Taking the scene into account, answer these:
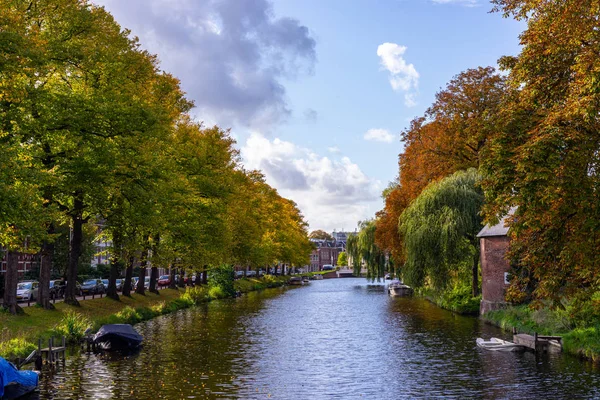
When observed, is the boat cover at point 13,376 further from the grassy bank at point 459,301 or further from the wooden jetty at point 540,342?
the grassy bank at point 459,301

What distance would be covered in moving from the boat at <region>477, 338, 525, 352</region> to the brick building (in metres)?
10.3

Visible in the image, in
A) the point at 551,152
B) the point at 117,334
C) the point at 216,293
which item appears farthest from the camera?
the point at 216,293

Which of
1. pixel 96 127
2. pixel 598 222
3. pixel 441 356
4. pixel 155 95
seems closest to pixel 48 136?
pixel 96 127

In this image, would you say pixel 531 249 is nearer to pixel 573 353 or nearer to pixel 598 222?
pixel 598 222

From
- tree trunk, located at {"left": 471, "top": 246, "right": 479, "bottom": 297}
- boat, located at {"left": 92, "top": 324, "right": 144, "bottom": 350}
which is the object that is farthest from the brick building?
boat, located at {"left": 92, "top": 324, "right": 144, "bottom": 350}

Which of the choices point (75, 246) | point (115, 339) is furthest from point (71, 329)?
point (75, 246)

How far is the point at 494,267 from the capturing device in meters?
39.3

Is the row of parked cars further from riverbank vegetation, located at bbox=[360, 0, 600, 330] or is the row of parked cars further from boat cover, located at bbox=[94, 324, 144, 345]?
riverbank vegetation, located at bbox=[360, 0, 600, 330]

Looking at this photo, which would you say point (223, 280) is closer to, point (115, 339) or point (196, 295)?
point (196, 295)

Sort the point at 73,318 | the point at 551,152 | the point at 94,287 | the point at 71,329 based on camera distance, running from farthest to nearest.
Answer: the point at 94,287, the point at 73,318, the point at 71,329, the point at 551,152

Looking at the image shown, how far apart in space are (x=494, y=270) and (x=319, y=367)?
1863 centimetres

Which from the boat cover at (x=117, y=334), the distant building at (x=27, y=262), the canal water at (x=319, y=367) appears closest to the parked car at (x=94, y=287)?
the distant building at (x=27, y=262)

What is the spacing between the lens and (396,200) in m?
53.4

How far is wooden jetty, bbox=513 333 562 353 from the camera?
27.1m
